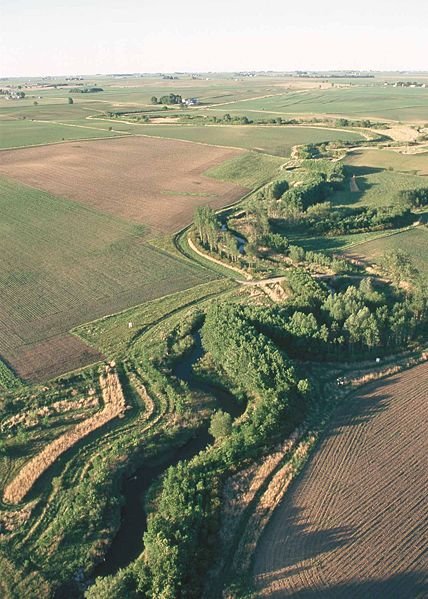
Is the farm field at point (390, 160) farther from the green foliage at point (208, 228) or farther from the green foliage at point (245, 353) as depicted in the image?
the green foliage at point (245, 353)

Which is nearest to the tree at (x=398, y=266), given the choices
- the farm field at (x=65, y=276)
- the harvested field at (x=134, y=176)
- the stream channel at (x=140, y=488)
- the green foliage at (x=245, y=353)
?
the green foliage at (x=245, y=353)

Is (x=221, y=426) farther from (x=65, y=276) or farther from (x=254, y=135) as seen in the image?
(x=254, y=135)

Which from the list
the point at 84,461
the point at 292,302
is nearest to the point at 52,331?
the point at 84,461

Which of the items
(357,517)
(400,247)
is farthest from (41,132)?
(357,517)

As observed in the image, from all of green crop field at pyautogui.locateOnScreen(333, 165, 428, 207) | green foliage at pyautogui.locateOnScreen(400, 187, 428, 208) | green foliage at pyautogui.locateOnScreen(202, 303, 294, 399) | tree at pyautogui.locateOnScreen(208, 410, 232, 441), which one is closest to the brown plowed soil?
green foliage at pyautogui.locateOnScreen(202, 303, 294, 399)

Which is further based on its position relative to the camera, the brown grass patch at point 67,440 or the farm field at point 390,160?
the farm field at point 390,160

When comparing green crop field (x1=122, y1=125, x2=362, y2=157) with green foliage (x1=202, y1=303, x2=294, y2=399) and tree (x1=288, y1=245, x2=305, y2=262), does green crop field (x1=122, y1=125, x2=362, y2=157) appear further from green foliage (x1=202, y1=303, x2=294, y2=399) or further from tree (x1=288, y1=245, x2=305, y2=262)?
green foliage (x1=202, y1=303, x2=294, y2=399)

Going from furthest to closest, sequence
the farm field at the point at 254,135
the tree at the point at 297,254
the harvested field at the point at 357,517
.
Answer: the farm field at the point at 254,135
the tree at the point at 297,254
the harvested field at the point at 357,517
